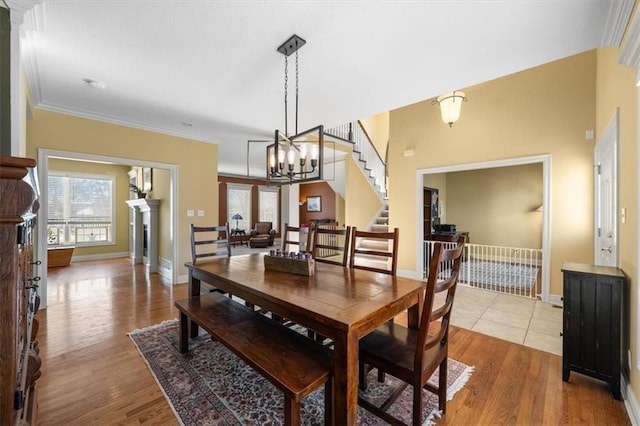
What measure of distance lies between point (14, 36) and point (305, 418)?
10.4 ft

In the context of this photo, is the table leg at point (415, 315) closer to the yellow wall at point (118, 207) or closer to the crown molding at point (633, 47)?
the crown molding at point (633, 47)

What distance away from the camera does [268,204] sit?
36.0 ft

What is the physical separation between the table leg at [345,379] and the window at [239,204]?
921 centimetres

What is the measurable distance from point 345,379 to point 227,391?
108 cm

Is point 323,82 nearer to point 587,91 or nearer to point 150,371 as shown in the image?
point 150,371

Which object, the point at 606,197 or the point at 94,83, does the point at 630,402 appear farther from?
the point at 94,83

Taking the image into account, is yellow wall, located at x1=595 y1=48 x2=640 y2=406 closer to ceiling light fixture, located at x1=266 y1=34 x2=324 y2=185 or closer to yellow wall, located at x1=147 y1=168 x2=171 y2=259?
ceiling light fixture, located at x1=266 y1=34 x2=324 y2=185

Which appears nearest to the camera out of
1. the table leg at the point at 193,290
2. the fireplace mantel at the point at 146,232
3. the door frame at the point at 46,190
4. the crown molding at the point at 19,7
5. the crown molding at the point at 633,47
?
the crown molding at the point at 633,47

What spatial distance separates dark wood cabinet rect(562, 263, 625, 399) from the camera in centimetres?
182

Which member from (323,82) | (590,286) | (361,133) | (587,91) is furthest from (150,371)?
(361,133)

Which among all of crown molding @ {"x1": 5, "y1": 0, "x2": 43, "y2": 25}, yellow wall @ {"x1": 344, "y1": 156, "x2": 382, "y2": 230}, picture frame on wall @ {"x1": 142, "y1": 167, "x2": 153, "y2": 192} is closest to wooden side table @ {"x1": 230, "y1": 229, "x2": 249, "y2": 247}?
picture frame on wall @ {"x1": 142, "y1": 167, "x2": 153, "y2": 192}

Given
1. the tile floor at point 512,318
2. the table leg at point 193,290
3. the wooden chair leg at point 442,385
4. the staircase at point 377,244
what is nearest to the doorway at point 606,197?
the tile floor at point 512,318

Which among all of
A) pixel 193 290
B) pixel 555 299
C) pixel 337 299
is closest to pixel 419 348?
pixel 337 299

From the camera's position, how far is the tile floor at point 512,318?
2.66 m
